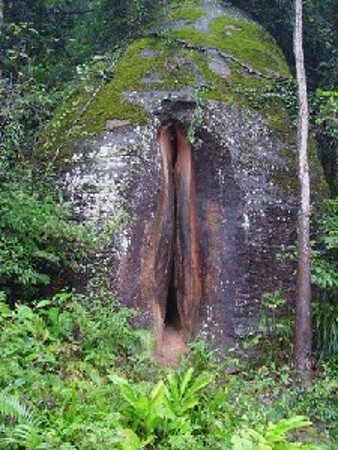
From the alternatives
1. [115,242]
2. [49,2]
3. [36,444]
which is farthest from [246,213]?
[49,2]

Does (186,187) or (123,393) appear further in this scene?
(186,187)

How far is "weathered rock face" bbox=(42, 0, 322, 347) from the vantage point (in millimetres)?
9148

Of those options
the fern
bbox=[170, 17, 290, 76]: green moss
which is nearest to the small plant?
the fern

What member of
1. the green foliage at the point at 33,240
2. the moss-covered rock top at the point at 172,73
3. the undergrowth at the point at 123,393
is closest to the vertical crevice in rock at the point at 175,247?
the moss-covered rock top at the point at 172,73


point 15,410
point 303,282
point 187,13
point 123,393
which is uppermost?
point 187,13

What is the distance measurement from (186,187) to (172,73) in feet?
6.12

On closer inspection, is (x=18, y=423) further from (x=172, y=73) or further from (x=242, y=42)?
(x=242, y=42)

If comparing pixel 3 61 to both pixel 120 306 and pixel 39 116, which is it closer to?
pixel 39 116

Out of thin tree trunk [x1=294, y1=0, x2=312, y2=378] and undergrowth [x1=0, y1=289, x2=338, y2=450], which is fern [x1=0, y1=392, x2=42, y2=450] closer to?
undergrowth [x1=0, y1=289, x2=338, y2=450]

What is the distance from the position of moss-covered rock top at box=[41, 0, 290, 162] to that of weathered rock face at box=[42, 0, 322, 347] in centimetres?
3

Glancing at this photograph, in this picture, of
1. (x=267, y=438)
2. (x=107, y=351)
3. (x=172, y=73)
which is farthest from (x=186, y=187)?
(x=267, y=438)

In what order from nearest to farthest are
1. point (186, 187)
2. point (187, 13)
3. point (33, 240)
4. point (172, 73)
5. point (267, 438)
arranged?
1. point (267, 438)
2. point (33, 240)
3. point (186, 187)
4. point (172, 73)
5. point (187, 13)

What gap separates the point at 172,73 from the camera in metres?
10.2

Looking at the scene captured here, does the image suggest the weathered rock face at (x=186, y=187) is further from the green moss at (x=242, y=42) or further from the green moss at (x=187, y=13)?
the green moss at (x=187, y=13)
